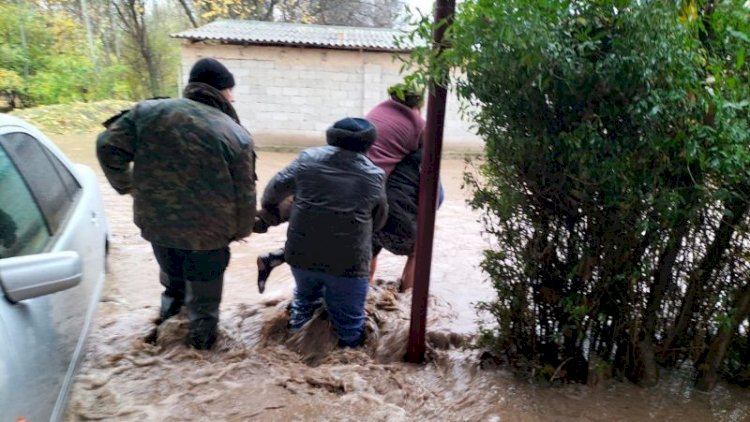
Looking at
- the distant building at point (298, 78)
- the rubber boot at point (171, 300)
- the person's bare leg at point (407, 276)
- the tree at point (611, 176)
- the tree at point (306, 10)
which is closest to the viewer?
the tree at point (611, 176)

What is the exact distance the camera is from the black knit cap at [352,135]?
10.7ft

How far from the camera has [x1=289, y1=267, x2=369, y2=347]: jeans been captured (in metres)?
3.41

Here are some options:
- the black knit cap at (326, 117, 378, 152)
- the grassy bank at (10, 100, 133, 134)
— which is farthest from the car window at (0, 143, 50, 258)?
the grassy bank at (10, 100, 133, 134)

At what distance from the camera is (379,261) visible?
18.8 ft

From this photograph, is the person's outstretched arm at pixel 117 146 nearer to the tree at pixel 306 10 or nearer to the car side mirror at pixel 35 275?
the car side mirror at pixel 35 275

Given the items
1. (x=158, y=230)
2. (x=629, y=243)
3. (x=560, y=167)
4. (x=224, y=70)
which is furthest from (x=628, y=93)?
(x=158, y=230)

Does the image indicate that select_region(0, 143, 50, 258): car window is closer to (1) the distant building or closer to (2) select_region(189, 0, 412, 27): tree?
(1) the distant building

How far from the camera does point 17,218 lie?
242 centimetres

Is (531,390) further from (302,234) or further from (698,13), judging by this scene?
(698,13)

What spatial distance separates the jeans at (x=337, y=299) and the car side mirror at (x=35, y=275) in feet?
4.93

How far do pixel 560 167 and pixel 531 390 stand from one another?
1.18m

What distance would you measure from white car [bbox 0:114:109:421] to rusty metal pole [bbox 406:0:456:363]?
5.53 ft

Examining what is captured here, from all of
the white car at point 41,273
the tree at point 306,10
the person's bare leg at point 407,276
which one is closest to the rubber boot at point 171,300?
the white car at point 41,273

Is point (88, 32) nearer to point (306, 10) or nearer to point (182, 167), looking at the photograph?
point (306, 10)
